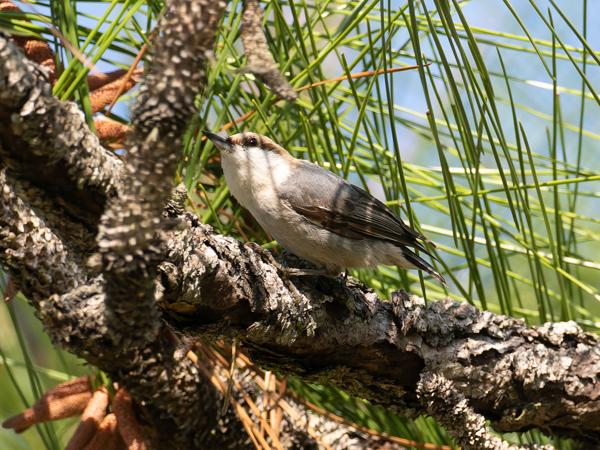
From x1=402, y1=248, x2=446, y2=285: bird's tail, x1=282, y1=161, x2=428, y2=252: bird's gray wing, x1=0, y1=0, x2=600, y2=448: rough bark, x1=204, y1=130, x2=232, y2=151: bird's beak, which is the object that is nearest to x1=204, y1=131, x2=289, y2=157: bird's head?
x1=204, y1=130, x2=232, y2=151: bird's beak

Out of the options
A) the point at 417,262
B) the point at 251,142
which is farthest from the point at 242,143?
the point at 417,262

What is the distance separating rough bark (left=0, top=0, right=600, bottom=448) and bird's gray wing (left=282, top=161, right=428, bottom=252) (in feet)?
1.50

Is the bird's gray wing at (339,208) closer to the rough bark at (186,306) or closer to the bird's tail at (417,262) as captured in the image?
the bird's tail at (417,262)

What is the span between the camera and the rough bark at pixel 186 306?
0.91 m

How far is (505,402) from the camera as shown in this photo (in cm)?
203

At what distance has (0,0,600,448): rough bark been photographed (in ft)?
2.98

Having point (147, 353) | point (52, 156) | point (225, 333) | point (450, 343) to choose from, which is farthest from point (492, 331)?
point (52, 156)

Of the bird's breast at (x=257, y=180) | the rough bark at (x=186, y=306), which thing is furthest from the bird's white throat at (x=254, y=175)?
the rough bark at (x=186, y=306)

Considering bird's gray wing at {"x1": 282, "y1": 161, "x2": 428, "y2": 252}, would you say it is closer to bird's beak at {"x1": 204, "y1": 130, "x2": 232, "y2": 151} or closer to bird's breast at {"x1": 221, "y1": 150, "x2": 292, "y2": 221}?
bird's breast at {"x1": 221, "y1": 150, "x2": 292, "y2": 221}

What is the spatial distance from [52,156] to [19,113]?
0.12m

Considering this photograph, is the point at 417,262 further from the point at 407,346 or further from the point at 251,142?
the point at 251,142

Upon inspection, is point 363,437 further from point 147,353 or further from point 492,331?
point 147,353

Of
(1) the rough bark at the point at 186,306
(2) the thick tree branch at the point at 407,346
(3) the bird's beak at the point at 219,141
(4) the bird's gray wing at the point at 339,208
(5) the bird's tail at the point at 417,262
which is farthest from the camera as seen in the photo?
(4) the bird's gray wing at the point at 339,208

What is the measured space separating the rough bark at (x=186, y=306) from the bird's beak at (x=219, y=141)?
0.38 meters
